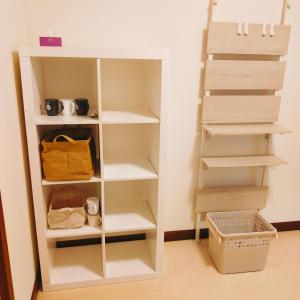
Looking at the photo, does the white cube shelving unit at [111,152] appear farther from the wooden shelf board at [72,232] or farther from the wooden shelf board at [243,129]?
the wooden shelf board at [243,129]

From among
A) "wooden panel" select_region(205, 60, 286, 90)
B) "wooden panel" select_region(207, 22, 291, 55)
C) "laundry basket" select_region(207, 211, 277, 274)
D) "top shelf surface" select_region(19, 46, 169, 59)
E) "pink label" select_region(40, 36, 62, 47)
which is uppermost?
"wooden panel" select_region(207, 22, 291, 55)

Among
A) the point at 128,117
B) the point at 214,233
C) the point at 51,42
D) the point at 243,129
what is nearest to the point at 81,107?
the point at 128,117

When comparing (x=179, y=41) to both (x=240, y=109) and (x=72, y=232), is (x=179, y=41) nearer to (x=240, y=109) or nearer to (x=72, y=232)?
(x=240, y=109)

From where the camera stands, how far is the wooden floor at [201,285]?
1944 millimetres

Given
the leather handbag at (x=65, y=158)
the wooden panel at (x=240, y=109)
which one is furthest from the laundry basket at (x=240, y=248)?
the leather handbag at (x=65, y=158)

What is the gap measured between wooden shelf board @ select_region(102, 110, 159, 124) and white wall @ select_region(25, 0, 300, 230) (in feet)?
1.01

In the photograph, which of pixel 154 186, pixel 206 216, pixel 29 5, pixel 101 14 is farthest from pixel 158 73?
pixel 206 216

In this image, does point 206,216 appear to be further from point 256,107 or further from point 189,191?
point 256,107

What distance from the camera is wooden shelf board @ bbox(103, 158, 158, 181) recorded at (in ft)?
6.17

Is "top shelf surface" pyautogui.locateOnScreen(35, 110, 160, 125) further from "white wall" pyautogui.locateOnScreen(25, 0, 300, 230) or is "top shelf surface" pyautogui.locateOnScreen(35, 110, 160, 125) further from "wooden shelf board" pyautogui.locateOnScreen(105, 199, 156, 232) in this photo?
"wooden shelf board" pyautogui.locateOnScreen(105, 199, 156, 232)

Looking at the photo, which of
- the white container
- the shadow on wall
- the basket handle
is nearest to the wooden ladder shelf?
the basket handle

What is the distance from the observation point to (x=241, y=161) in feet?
7.30

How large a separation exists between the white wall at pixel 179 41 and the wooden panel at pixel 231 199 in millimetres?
84

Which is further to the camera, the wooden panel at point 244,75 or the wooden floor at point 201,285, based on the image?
the wooden panel at point 244,75
